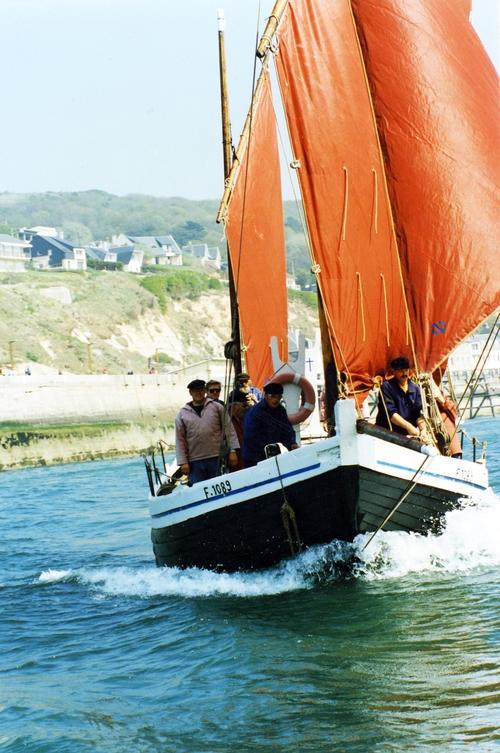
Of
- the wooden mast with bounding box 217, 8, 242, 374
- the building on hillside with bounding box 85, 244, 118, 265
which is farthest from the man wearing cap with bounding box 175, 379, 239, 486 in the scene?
the building on hillside with bounding box 85, 244, 118, 265

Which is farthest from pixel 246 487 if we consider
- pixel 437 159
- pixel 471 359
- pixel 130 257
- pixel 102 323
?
pixel 130 257

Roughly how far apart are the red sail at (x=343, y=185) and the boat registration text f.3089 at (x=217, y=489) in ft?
7.69

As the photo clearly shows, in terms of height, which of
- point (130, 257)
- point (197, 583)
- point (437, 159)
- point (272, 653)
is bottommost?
point (272, 653)

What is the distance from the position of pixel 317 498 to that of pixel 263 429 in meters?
1.14

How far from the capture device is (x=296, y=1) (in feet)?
50.7

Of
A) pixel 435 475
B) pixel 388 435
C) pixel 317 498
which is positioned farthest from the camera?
pixel 435 475

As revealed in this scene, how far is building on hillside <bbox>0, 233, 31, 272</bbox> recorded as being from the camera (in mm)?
153375

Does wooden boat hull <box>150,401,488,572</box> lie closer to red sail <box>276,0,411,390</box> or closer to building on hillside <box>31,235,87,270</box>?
red sail <box>276,0,411,390</box>

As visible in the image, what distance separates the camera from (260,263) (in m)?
20.7

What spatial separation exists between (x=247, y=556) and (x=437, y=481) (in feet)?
8.28

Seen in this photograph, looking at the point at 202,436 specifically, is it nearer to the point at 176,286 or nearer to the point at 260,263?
the point at 260,263

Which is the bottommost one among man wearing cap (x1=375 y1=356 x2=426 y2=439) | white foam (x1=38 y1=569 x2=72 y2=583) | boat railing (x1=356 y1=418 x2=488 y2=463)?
white foam (x1=38 y1=569 x2=72 y2=583)

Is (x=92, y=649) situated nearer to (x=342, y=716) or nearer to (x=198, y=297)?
(x=342, y=716)

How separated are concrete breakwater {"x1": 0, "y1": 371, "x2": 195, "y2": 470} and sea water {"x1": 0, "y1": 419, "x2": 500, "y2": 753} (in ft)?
125
